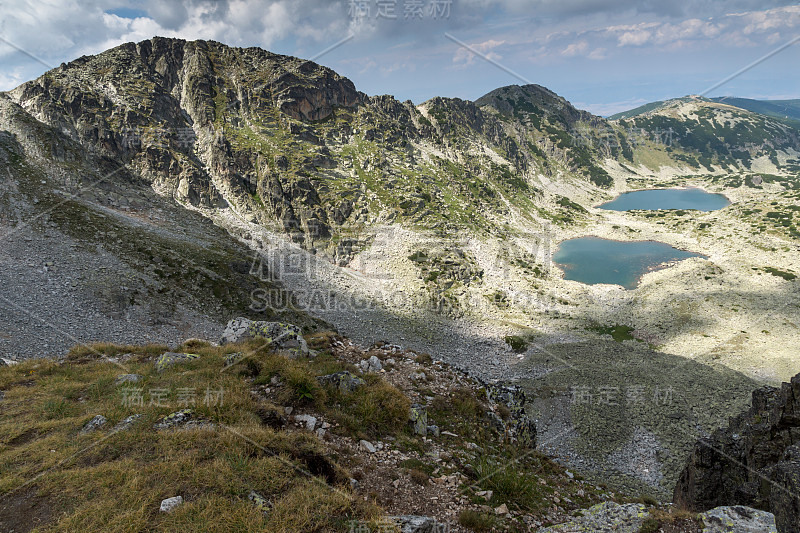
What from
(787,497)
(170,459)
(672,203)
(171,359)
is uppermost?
(672,203)

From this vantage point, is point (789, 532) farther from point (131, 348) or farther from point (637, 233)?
point (637, 233)

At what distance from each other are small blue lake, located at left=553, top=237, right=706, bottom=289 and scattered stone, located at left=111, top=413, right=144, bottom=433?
9327 centimetres

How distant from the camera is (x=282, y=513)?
7.78m

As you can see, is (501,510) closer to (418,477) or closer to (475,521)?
(475,521)

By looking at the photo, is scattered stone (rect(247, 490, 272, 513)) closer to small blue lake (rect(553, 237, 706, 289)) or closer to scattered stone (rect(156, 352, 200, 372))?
scattered stone (rect(156, 352, 200, 372))

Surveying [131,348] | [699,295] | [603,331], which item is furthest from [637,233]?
[131,348]

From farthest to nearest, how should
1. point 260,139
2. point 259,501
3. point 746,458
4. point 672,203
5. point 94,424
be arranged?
point 672,203 → point 260,139 → point 746,458 → point 94,424 → point 259,501

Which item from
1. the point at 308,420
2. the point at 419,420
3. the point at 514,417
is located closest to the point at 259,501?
the point at 308,420

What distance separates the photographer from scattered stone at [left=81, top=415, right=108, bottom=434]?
36.9ft

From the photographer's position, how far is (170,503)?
25.5ft

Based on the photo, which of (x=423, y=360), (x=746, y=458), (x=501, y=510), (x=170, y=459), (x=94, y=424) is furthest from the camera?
(x=423, y=360)

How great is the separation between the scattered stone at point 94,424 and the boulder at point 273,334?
7.27 meters

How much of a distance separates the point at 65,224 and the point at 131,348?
3291 centimetres

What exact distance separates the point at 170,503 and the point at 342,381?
7638 millimetres
